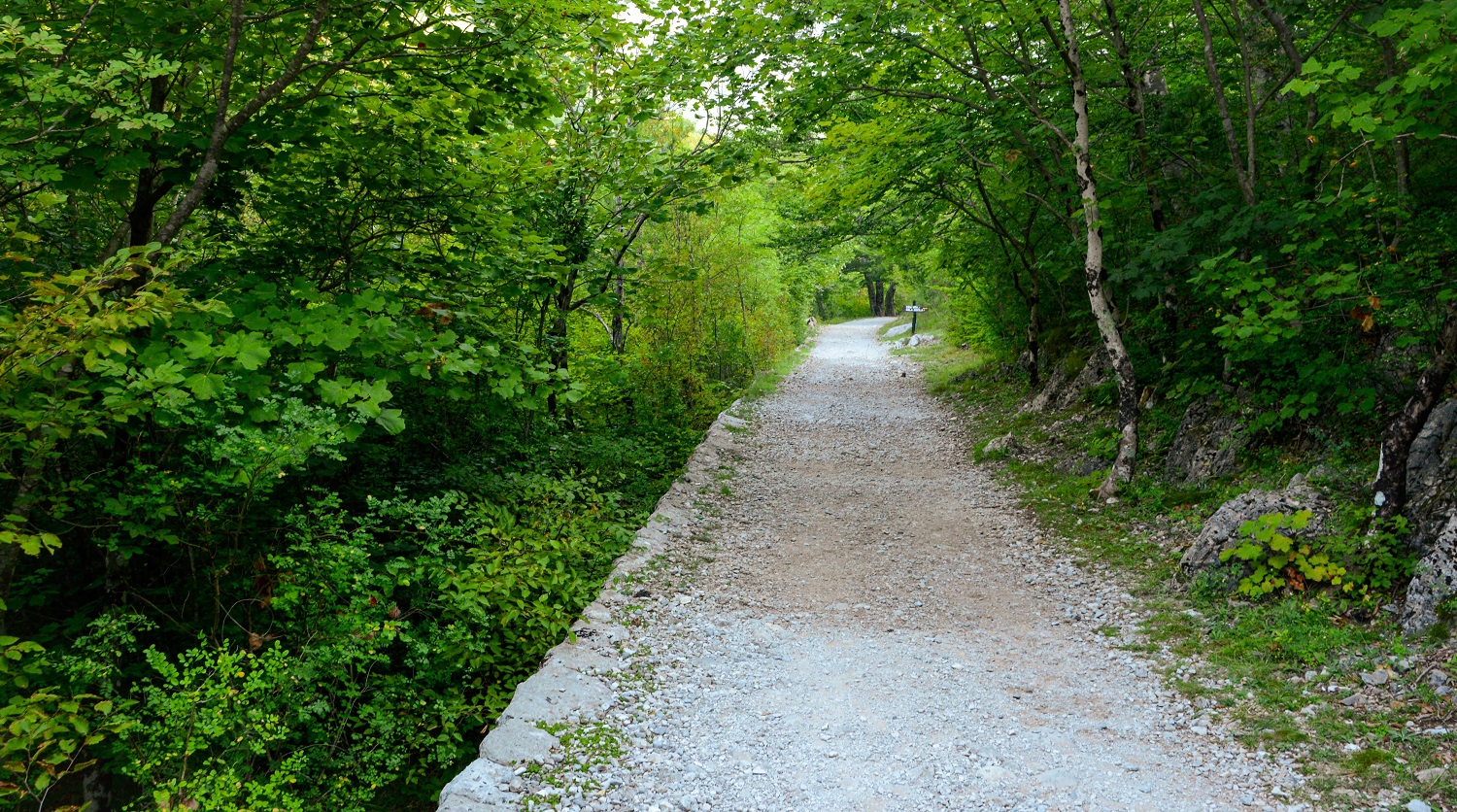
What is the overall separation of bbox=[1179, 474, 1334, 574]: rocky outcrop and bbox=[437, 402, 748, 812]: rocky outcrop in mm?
4851

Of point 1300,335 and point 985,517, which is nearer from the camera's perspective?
point 1300,335

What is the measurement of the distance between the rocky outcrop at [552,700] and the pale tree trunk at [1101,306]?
5429 millimetres

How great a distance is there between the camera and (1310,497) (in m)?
5.82

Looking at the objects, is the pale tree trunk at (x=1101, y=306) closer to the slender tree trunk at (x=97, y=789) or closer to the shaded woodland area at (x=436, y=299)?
the shaded woodland area at (x=436, y=299)

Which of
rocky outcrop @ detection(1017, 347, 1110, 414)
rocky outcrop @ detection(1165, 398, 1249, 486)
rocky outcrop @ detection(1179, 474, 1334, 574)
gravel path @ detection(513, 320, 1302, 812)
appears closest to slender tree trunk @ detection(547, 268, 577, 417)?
gravel path @ detection(513, 320, 1302, 812)

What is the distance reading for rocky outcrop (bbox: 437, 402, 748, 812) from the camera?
12.9 ft

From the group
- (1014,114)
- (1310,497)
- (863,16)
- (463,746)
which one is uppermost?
(863,16)

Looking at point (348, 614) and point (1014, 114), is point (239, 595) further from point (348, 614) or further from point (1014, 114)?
point (1014, 114)

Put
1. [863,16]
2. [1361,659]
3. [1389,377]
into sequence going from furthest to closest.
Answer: [863,16], [1389,377], [1361,659]

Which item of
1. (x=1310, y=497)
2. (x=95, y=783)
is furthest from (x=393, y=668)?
(x=1310, y=497)

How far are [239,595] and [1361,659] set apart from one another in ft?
25.0

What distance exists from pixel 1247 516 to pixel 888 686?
3.34m

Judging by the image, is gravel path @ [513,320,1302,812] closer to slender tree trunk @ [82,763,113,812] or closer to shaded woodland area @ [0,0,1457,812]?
shaded woodland area @ [0,0,1457,812]

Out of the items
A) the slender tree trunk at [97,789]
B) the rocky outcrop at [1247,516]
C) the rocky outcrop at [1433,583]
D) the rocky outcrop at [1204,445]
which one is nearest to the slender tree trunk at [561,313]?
the slender tree trunk at [97,789]
